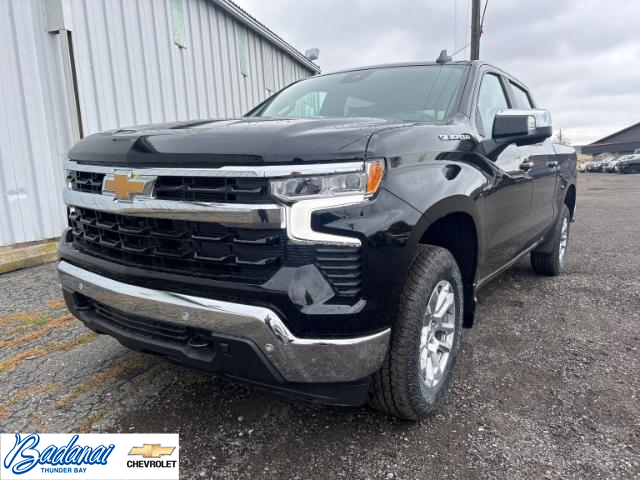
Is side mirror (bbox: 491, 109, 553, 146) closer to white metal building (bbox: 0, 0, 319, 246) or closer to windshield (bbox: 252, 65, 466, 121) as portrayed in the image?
windshield (bbox: 252, 65, 466, 121)

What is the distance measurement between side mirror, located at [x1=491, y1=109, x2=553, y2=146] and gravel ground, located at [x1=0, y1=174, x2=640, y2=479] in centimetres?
135

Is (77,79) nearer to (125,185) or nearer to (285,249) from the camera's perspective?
(125,185)

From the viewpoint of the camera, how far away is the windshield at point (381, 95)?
2.76m

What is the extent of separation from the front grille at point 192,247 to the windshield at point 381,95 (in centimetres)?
111

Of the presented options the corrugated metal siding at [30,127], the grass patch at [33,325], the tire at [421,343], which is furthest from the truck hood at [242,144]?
the corrugated metal siding at [30,127]

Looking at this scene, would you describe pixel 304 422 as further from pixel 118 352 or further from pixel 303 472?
pixel 118 352

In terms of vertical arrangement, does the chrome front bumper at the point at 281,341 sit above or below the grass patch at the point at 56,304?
above

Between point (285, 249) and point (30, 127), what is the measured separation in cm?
520

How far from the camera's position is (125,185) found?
1.96 m

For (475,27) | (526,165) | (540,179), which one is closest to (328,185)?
(526,165)

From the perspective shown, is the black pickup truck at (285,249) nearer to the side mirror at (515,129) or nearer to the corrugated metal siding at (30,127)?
the side mirror at (515,129)

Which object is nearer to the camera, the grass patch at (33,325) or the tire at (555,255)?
the grass patch at (33,325)

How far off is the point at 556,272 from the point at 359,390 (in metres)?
3.73

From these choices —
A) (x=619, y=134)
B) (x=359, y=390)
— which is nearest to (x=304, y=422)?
(x=359, y=390)
